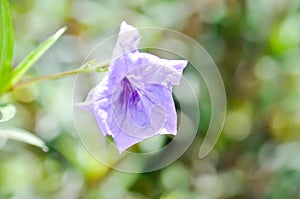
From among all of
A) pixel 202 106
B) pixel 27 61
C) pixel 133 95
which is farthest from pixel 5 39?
pixel 202 106

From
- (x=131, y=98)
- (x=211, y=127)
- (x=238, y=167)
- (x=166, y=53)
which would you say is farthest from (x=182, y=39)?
(x=131, y=98)

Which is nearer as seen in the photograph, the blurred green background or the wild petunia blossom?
the wild petunia blossom

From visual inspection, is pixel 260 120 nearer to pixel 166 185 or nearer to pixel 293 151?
pixel 293 151

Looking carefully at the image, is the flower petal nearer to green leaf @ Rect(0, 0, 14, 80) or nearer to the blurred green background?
green leaf @ Rect(0, 0, 14, 80)

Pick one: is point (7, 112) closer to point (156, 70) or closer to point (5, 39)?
point (5, 39)

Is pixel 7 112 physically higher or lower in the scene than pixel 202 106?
higher

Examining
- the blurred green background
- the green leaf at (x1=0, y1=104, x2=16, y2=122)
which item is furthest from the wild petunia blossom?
the blurred green background
